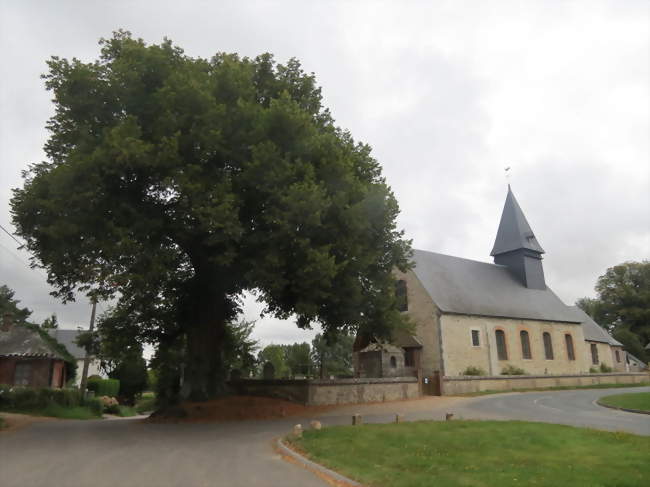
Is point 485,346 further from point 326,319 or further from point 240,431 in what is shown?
point 240,431

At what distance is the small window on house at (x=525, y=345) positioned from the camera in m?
40.9

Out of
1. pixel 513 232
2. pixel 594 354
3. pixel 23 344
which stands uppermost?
pixel 513 232

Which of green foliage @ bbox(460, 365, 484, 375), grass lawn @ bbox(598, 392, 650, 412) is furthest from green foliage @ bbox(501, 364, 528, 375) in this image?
grass lawn @ bbox(598, 392, 650, 412)

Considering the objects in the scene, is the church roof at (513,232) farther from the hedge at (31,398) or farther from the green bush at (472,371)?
the hedge at (31,398)

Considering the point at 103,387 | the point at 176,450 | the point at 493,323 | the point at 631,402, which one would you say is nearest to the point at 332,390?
the point at 176,450

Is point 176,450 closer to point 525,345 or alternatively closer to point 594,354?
point 525,345

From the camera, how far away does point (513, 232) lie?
159ft

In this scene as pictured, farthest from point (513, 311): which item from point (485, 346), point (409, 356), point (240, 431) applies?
point (240, 431)

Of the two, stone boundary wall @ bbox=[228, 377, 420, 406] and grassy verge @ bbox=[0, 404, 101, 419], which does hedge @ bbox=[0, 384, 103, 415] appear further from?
stone boundary wall @ bbox=[228, 377, 420, 406]

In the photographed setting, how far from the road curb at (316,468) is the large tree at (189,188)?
19.1ft

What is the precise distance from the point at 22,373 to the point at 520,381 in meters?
35.4

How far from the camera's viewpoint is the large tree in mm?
15953

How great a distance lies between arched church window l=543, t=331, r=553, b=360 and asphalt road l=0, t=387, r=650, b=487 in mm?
23592

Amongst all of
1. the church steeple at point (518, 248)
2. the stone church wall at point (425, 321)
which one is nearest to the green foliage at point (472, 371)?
the stone church wall at point (425, 321)
